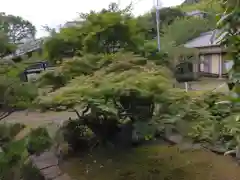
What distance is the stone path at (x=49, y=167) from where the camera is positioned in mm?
5307

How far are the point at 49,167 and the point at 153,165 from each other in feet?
6.94

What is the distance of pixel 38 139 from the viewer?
186 inches

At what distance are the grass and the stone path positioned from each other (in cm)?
16

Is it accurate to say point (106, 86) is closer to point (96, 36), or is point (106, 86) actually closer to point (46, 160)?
point (46, 160)

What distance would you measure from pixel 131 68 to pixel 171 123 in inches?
47.0

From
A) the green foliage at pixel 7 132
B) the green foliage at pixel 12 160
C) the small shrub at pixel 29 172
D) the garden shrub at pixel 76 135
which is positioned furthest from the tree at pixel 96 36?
the green foliage at pixel 12 160

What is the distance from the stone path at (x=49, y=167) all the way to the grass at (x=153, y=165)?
16 cm

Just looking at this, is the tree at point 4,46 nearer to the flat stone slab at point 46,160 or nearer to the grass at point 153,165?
the grass at point 153,165

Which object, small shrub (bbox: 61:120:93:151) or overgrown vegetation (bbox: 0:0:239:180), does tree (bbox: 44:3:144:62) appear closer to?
overgrown vegetation (bbox: 0:0:239:180)

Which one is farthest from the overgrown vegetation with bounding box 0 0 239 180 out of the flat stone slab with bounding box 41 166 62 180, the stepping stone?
the stepping stone

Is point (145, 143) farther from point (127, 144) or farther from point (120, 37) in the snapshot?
point (120, 37)

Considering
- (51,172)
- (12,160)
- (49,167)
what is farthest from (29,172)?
(49,167)

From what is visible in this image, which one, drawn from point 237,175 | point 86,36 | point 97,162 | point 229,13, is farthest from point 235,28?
point 86,36

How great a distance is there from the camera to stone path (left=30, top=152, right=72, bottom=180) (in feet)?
17.4
